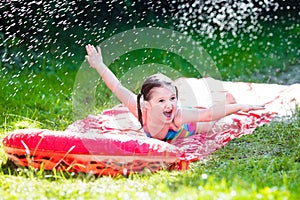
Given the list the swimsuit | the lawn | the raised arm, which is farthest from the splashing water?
the swimsuit

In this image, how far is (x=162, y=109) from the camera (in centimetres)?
398

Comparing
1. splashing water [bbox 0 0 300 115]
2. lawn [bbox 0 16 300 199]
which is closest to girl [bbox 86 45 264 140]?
lawn [bbox 0 16 300 199]

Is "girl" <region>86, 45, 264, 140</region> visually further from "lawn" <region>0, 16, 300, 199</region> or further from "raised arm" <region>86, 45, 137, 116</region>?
"lawn" <region>0, 16, 300, 199</region>

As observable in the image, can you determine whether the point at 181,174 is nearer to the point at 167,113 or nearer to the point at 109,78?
the point at 167,113

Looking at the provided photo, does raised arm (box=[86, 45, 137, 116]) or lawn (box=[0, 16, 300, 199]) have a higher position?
raised arm (box=[86, 45, 137, 116])

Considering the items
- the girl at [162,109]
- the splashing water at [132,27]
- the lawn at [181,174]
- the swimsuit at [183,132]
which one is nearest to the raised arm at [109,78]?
the girl at [162,109]

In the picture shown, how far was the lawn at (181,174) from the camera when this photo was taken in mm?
2807

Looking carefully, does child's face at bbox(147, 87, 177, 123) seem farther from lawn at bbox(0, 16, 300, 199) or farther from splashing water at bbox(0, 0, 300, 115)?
splashing water at bbox(0, 0, 300, 115)

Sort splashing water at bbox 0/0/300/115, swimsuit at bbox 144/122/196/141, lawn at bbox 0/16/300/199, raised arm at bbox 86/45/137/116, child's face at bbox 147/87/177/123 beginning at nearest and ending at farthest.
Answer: lawn at bbox 0/16/300/199 < child's face at bbox 147/87/177/123 < swimsuit at bbox 144/122/196/141 < raised arm at bbox 86/45/137/116 < splashing water at bbox 0/0/300/115

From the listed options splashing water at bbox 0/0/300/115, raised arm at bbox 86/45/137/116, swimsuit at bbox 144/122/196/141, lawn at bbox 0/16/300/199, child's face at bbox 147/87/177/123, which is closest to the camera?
lawn at bbox 0/16/300/199

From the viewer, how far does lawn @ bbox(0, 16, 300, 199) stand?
9.21ft

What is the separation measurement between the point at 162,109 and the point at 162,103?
4cm

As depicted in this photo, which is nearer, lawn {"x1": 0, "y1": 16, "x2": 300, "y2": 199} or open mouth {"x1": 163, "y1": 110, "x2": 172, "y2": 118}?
lawn {"x1": 0, "y1": 16, "x2": 300, "y2": 199}

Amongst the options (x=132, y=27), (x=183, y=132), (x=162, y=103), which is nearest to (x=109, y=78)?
(x=162, y=103)
